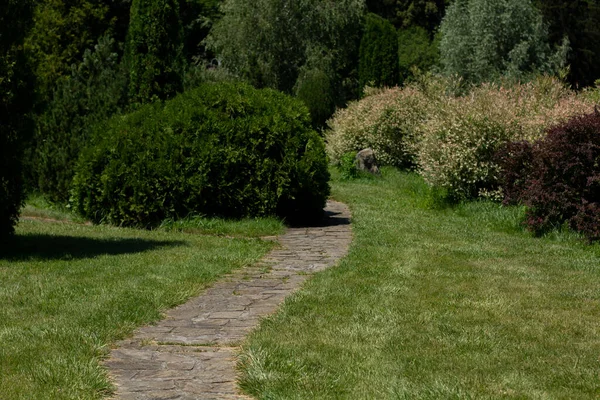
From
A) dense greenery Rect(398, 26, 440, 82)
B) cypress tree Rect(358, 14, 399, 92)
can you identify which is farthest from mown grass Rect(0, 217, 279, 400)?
dense greenery Rect(398, 26, 440, 82)

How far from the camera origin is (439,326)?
21.0ft

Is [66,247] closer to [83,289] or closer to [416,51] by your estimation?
[83,289]

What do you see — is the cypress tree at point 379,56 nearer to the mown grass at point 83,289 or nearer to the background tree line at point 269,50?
the background tree line at point 269,50

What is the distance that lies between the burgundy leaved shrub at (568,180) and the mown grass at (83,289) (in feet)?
13.8

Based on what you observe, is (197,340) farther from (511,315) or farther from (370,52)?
(370,52)

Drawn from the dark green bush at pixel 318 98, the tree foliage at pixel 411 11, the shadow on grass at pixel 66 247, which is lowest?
the shadow on grass at pixel 66 247

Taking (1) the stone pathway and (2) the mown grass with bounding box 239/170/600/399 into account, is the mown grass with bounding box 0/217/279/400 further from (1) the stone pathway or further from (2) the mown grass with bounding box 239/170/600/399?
(2) the mown grass with bounding box 239/170/600/399

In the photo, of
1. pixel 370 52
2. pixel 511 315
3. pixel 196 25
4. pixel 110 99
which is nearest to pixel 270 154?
pixel 110 99

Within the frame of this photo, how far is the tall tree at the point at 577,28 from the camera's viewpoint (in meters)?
38.3

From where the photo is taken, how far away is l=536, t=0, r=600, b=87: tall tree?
3831 cm

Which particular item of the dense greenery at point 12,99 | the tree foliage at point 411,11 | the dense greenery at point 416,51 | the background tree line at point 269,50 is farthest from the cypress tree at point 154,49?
the tree foliage at point 411,11

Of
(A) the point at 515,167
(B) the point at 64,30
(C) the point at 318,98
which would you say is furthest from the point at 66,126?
(B) the point at 64,30

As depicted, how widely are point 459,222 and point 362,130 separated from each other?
1084cm

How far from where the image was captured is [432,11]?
4806 cm
